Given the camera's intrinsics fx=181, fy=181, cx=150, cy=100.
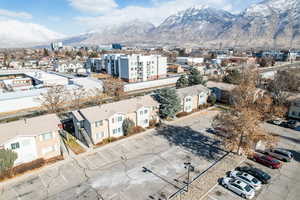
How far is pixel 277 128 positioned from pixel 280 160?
44.4ft

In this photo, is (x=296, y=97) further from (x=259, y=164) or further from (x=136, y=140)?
(x=136, y=140)

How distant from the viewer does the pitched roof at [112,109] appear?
31.7m

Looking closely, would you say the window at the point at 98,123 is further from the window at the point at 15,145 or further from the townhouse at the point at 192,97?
the townhouse at the point at 192,97

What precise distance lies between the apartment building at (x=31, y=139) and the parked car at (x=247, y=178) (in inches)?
1008

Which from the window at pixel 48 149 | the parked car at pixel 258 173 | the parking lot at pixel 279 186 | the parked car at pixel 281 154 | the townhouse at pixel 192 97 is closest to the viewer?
the parking lot at pixel 279 186

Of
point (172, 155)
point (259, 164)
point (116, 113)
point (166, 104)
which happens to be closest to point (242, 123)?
point (259, 164)

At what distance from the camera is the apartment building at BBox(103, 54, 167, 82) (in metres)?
81.4

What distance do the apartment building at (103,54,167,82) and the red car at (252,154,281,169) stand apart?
6312cm

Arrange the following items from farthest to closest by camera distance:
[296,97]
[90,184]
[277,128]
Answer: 1. [296,97]
2. [277,128]
3. [90,184]

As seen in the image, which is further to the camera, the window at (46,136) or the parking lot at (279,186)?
the window at (46,136)

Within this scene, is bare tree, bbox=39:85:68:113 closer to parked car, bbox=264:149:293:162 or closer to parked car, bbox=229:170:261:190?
parked car, bbox=229:170:261:190

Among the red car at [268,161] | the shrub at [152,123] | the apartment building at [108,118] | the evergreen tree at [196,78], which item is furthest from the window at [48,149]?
the evergreen tree at [196,78]

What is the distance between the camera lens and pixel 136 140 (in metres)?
33.1

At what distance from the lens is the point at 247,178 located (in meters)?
22.0
